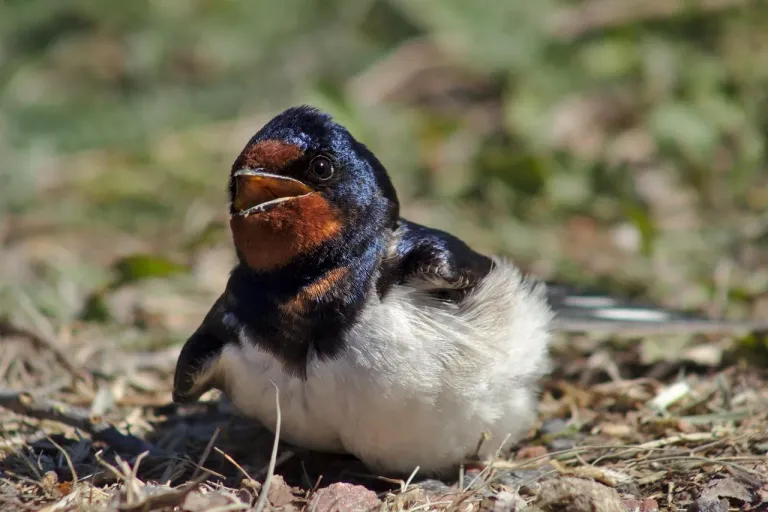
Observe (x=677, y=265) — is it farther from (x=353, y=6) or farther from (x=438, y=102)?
(x=353, y=6)

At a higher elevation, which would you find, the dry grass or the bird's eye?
the bird's eye

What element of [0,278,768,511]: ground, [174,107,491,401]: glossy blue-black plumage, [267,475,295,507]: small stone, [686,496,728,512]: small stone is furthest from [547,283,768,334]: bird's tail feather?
[267,475,295,507]: small stone

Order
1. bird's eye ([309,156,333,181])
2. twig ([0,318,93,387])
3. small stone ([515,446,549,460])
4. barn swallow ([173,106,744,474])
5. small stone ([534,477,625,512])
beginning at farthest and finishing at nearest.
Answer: twig ([0,318,93,387]) → small stone ([515,446,549,460]) → bird's eye ([309,156,333,181]) → barn swallow ([173,106,744,474]) → small stone ([534,477,625,512])

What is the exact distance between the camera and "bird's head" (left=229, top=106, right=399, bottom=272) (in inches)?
117

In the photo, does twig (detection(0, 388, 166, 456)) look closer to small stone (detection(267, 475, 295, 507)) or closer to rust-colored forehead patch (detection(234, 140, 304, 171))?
small stone (detection(267, 475, 295, 507))

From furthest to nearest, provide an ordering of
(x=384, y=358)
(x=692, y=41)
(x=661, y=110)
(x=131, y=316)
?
(x=692, y=41), (x=661, y=110), (x=131, y=316), (x=384, y=358)

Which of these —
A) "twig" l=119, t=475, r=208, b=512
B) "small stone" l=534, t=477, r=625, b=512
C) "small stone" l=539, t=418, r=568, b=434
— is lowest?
"small stone" l=539, t=418, r=568, b=434

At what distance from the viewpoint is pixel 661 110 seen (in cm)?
613

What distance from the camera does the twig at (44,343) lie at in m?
3.92

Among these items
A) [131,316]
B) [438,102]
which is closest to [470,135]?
[438,102]

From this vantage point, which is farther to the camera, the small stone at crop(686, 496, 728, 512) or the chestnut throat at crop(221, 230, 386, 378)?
the chestnut throat at crop(221, 230, 386, 378)

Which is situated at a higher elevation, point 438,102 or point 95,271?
point 438,102

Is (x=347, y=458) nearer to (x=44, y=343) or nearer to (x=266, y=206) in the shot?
(x=266, y=206)

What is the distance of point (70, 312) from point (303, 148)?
202 cm
